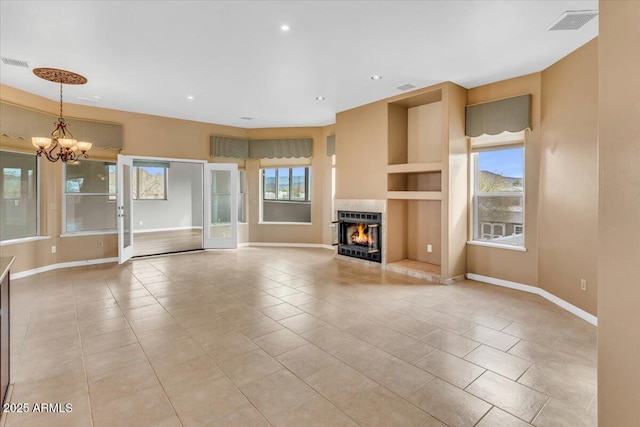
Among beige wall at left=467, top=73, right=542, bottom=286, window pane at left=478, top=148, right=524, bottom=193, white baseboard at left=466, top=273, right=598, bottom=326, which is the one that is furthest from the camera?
window pane at left=478, top=148, right=524, bottom=193

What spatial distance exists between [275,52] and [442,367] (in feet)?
12.5

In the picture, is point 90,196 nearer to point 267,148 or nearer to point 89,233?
point 89,233

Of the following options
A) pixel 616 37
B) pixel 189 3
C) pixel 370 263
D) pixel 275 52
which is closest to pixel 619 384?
pixel 616 37

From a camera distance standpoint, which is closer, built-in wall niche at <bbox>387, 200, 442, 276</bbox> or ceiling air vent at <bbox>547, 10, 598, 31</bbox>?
ceiling air vent at <bbox>547, 10, 598, 31</bbox>

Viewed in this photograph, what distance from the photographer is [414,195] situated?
5.55 metres

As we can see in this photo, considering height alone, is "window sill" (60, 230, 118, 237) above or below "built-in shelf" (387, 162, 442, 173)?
below

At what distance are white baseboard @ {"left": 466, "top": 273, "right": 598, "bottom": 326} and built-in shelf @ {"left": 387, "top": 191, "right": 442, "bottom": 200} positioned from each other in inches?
55.4

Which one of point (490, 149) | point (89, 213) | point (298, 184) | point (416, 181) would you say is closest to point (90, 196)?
point (89, 213)

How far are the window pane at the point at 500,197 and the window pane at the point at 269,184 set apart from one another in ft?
17.1

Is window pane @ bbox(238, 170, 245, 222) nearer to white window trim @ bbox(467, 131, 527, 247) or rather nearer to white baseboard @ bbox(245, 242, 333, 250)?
white baseboard @ bbox(245, 242, 333, 250)

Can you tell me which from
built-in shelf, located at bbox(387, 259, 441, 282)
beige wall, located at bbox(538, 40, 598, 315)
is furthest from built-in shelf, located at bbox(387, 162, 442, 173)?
built-in shelf, located at bbox(387, 259, 441, 282)

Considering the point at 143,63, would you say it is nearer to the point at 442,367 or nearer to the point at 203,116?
the point at 203,116

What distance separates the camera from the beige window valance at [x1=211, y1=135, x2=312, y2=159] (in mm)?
8297

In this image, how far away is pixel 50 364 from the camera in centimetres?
268
